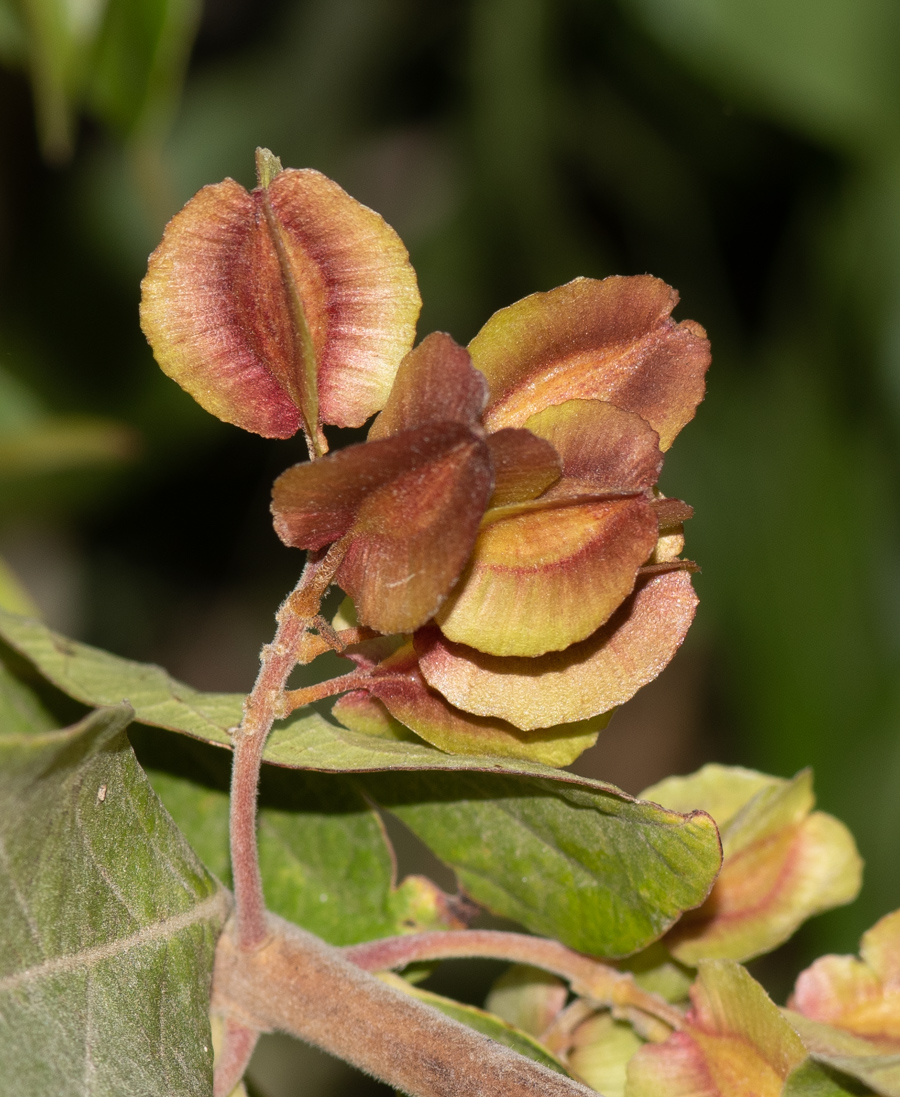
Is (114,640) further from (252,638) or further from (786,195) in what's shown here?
(786,195)

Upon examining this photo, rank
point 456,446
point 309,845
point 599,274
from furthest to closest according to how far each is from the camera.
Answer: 1. point 599,274
2. point 309,845
3. point 456,446

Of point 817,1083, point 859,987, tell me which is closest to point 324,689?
point 817,1083

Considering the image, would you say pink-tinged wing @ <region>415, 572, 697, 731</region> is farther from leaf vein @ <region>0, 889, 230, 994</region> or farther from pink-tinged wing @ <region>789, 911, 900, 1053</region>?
pink-tinged wing @ <region>789, 911, 900, 1053</region>

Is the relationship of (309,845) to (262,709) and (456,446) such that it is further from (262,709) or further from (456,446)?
(456,446)

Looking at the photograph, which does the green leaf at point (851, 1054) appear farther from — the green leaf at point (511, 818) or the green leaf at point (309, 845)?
the green leaf at point (309, 845)

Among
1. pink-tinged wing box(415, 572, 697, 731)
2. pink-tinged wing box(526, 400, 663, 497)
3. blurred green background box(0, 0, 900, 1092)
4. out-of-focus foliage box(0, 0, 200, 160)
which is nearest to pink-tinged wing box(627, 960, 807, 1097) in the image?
pink-tinged wing box(415, 572, 697, 731)
